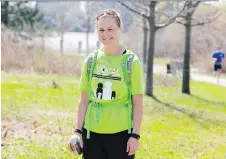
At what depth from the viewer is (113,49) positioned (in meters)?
2.16

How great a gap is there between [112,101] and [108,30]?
1.23ft

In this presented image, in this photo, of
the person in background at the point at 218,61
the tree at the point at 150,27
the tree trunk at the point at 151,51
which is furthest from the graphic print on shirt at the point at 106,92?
the tree trunk at the point at 151,51

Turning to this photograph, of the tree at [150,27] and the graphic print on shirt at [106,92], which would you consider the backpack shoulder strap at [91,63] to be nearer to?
the graphic print on shirt at [106,92]

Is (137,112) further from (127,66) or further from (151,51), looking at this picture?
(151,51)

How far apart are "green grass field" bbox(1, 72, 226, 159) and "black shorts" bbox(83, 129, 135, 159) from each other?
5.47 ft

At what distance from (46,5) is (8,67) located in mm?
16672

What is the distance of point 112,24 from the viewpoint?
2139 millimetres

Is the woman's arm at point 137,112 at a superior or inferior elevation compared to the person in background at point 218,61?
inferior

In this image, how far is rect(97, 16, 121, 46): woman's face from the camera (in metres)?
2.14

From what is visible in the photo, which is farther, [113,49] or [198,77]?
[198,77]

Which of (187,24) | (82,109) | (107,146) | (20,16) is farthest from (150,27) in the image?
(20,16)

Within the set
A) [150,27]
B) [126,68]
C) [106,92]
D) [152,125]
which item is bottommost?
[152,125]

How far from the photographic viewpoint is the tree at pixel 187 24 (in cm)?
640

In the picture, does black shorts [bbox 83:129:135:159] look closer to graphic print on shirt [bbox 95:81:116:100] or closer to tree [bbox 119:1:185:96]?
graphic print on shirt [bbox 95:81:116:100]
